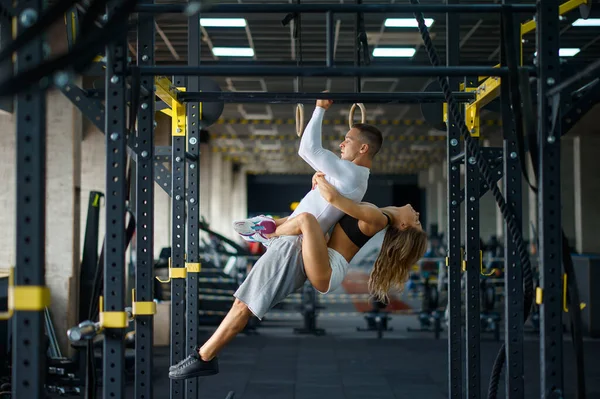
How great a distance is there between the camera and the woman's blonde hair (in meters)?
3.91

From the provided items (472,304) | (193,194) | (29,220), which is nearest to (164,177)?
(193,194)

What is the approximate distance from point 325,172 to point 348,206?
22cm

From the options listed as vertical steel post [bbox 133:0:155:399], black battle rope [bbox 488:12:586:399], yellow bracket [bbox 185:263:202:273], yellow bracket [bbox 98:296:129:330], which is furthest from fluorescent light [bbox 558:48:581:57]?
yellow bracket [bbox 98:296:129:330]

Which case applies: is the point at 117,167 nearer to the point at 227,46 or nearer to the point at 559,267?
the point at 559,267

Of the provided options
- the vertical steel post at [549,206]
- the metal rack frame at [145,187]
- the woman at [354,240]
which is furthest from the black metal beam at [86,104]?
the vertical steel post at [549,206]

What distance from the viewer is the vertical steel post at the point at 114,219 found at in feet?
9.78

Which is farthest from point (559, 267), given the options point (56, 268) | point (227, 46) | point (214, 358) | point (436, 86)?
point (227, 46)

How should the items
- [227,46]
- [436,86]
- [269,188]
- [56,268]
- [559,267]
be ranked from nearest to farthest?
[559,267] < [436,86] < [56,268] < [227,46] < [269,188]

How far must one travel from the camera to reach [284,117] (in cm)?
1727

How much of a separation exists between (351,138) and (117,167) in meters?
1.35

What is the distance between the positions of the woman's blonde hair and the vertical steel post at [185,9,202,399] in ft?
4.94

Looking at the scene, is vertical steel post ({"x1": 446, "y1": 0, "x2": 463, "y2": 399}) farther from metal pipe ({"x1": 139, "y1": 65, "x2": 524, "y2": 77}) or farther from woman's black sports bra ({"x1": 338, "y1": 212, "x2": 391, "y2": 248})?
metal pipe ({"x1": 139, "y1": 65, "x2": 524, "y2": 77})

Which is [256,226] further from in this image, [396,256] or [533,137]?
[533,137]

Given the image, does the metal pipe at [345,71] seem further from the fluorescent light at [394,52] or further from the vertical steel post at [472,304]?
the fluorescent light at [394,52]
